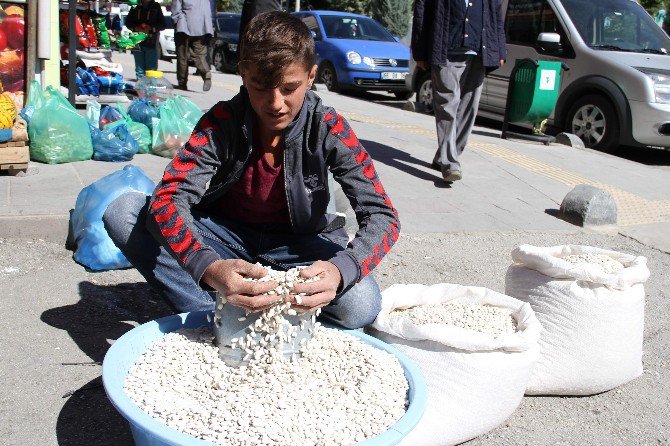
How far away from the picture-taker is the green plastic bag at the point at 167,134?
600 centimetres

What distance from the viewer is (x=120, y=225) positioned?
2.73 meters

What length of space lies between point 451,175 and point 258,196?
3.72 meters

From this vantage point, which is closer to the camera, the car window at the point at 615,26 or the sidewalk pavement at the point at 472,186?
the sidewalk pavement at the point at 472,186

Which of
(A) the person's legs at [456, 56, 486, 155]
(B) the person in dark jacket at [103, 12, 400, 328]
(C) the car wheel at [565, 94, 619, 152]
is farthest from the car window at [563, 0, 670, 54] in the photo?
(B) the person in dark jacket at [103, 12, 400, 328]

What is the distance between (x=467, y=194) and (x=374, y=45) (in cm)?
803

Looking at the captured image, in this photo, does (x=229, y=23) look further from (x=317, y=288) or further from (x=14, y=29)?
(x=317, y=288)

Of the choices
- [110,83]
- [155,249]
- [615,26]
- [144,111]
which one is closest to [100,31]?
[110,83]

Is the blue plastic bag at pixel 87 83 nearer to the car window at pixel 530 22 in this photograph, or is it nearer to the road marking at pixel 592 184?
the road marking at pixel 592 184

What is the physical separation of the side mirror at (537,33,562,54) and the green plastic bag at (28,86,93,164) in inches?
234

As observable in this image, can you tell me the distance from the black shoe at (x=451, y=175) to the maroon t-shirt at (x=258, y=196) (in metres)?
3.60

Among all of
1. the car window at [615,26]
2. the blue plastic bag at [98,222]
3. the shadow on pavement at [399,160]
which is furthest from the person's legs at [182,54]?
the blue plastic bag at [98,222]

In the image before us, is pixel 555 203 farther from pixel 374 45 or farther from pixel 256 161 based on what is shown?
pixel 374 45

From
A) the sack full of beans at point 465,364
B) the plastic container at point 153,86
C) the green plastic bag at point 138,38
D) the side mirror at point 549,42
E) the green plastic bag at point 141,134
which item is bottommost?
the sack full of beans at point 465,364

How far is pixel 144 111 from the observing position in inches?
249
